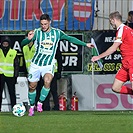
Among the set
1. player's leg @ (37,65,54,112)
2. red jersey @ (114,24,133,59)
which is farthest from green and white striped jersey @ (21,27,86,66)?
red jersey @ (114,24,133,59)

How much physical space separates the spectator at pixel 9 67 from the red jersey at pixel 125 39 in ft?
18.9

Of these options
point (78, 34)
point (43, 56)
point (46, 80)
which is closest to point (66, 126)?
point (46, 80)

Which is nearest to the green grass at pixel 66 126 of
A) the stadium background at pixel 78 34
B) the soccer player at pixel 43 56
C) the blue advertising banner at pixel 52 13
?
the soccer player at pixel 43 56

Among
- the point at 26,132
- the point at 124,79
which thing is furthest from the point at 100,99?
the point at 26,132

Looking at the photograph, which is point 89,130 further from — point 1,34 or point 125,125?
point 1,34

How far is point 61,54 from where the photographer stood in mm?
19062

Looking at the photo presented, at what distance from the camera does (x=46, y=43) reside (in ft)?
49.7

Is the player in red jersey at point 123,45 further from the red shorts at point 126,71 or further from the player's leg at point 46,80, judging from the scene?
the player's leg at point 46,80

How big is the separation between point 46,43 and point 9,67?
386 cm

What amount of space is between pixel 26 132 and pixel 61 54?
358 inches

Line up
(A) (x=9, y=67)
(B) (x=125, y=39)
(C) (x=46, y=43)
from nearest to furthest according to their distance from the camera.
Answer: (B) (x=125, y=39) < (C) (x=46, y=43) < (A) (x=9, y=67)

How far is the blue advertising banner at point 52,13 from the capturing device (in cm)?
1953

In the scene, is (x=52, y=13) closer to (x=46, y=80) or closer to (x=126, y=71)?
(x=46, y=80)

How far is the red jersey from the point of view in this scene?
13.2 meters
